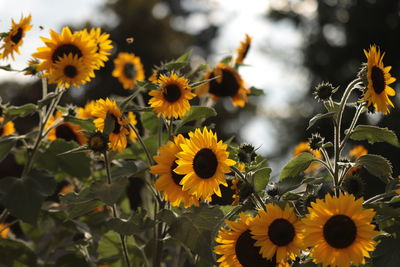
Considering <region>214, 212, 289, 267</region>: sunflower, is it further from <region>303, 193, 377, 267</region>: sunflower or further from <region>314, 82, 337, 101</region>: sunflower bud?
<region>314, 82, 337, 101</region>: sunflower bud

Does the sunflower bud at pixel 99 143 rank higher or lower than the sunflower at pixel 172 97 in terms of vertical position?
lower

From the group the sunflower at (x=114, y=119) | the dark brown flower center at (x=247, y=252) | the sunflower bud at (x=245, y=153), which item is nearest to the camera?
the dark brown flower center at (x=247, y=252)

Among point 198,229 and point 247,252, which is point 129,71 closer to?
point 198,229

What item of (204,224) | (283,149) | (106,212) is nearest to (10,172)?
(106,212)

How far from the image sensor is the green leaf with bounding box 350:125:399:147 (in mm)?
1594

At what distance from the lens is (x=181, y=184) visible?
5.16 ft

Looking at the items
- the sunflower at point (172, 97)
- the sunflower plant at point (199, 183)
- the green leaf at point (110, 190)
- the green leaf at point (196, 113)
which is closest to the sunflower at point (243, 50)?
the sunflower plant at point (199, 183)

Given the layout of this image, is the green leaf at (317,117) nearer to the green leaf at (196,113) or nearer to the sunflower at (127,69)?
the green leaf at (196,113)

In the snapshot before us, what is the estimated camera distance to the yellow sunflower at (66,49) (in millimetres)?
1920

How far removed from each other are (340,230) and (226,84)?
97 centimetres

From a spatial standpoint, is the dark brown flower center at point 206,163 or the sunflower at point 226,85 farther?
the sunflower at point 226,85

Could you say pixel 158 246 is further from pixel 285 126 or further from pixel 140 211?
pixel 285 126

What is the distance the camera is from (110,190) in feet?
5.46

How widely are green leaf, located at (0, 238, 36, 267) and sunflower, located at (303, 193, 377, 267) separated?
1.05 meters
